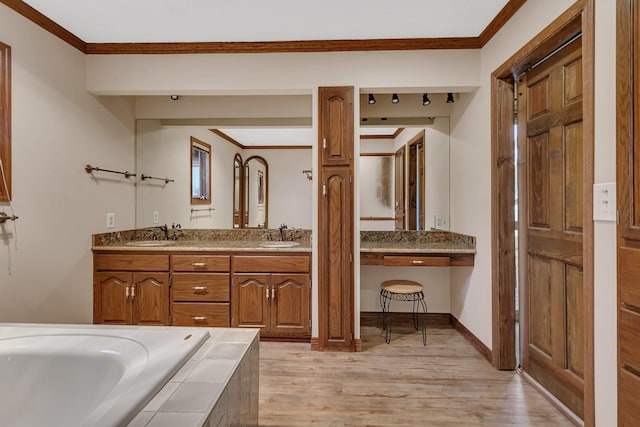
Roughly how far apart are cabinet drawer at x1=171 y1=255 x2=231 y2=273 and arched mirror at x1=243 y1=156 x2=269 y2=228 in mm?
624

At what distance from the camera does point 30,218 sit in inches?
84.7

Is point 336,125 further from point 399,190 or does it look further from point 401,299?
point 401,299

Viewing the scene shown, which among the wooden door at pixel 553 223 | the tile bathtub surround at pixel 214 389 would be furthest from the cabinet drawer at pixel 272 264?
the wooden door at pixel 553 223

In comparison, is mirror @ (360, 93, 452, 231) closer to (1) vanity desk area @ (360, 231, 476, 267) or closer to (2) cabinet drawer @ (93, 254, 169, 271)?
(1) vanity desk area @ (360, 231, 476, 267)

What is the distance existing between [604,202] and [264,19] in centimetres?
219

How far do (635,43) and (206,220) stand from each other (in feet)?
10.4

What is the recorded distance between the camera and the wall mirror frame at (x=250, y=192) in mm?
3281

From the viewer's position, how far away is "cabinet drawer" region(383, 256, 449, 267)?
8.73ft

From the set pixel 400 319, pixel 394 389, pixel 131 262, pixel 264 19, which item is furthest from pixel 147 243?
pixel 400 319

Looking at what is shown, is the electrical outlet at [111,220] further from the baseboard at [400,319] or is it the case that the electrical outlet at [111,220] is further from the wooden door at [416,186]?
the wooden door at [416,186]

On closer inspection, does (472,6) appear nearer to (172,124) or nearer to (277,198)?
(277,198)

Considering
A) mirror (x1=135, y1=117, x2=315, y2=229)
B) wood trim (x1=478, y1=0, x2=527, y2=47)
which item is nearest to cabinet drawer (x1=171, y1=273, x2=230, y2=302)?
mirror (x1=135, y1=117, x2=315, y2=229)

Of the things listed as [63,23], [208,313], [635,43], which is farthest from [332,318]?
[63,23]

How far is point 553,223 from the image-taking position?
1904 millimetres
